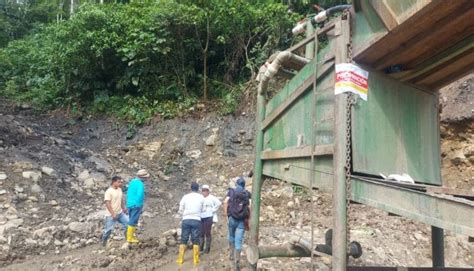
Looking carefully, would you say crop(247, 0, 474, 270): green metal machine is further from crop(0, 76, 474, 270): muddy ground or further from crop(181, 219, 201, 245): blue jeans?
crop(0, 76, 474, 270): muddy ground

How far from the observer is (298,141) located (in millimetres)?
4598

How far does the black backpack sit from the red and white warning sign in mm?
3874

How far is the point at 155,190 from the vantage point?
11.5m

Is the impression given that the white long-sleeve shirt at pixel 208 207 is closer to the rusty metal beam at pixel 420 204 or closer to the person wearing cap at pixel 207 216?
the person wearing cap at pixel 207 216

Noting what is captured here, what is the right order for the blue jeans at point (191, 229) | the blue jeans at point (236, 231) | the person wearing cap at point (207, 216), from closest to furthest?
the blue jeans at point (236, 231) → the blue jeans at point (191, 229) → the person wearing cap at point (207, 216)

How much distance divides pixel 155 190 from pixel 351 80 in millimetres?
8617

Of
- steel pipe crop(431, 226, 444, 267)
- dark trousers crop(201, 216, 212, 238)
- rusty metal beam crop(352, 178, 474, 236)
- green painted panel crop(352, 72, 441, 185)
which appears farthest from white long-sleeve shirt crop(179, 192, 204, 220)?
rusty metal beam crop(352, 178, 474, 236)

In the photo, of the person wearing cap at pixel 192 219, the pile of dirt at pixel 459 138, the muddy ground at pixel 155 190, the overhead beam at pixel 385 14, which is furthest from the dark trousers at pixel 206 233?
the pile of dirt at pixel 459 138

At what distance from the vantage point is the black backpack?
734 cm

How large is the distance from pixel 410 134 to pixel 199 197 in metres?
4.11

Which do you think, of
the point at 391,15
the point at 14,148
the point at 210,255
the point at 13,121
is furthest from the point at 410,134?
the point at 13,121

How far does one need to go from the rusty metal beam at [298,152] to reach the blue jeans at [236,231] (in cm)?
243

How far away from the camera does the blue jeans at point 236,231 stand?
23.8 ft

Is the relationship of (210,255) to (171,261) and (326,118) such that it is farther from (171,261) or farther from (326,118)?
(326,118)
